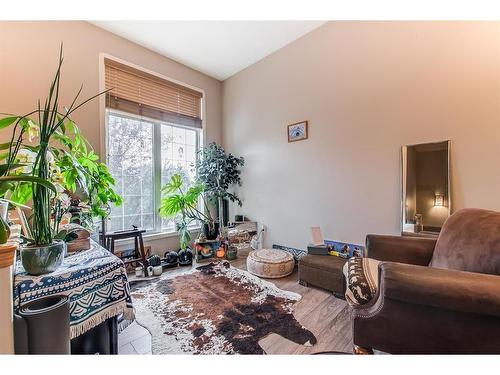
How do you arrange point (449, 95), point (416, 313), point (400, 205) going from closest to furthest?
point (416, 313) → point (449, 95) → point (400, 205)

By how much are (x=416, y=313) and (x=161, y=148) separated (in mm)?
3154

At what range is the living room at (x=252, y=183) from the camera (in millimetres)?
934

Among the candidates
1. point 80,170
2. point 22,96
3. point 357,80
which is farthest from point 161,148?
point 357,80

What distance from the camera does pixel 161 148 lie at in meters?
3.09

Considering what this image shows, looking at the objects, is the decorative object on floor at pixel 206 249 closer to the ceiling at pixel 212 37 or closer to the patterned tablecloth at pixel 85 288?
the patterned tablecloth at pixel 85 288

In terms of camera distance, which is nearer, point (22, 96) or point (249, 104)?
point (22, 96)

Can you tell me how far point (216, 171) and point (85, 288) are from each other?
7.59ft

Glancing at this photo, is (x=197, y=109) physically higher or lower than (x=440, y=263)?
higher

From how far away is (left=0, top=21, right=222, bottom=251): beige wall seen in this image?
200 cm

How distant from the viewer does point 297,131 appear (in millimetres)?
2760

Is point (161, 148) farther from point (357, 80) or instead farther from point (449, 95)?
point (449, 95)

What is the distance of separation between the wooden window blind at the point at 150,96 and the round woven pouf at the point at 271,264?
2263mm

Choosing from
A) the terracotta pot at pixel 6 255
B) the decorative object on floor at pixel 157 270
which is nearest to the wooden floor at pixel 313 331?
the decorative object on floor at pixel 157 270

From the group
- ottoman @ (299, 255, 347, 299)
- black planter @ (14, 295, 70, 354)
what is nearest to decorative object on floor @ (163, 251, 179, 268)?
ottoman @ (299, 255, 347, 299)
